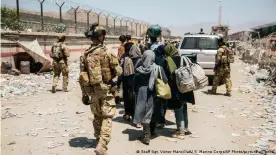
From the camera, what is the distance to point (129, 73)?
6.09 metres

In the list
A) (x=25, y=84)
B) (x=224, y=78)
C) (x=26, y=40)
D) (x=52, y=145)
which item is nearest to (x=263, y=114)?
(x=224, y=78)

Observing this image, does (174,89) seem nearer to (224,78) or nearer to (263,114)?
(263,114)

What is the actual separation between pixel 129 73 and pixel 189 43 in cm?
557

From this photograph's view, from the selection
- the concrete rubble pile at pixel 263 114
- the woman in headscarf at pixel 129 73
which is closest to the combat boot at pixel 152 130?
the woman in headscarf at pixel 129 73

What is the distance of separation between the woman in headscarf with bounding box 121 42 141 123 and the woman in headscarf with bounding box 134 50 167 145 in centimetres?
113

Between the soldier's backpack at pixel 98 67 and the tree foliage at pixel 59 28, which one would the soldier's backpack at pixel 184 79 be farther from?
the tree foliage at pixel 59 28

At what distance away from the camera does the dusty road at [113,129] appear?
4793mm

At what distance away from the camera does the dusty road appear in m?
4.79

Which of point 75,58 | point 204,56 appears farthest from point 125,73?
point 75,58

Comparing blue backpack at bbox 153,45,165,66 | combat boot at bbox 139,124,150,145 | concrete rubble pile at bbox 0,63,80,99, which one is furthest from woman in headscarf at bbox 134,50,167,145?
concrete rubble pile at bbox 0,63,80,99

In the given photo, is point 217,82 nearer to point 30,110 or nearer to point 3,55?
point 30,110

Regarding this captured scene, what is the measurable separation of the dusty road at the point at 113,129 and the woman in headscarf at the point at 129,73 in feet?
1.18

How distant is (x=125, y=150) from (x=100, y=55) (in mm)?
1576

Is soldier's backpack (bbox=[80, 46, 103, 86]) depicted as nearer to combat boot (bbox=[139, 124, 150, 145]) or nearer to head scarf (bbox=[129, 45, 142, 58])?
combat boot (bbox=[139, 124, 150, 145])
